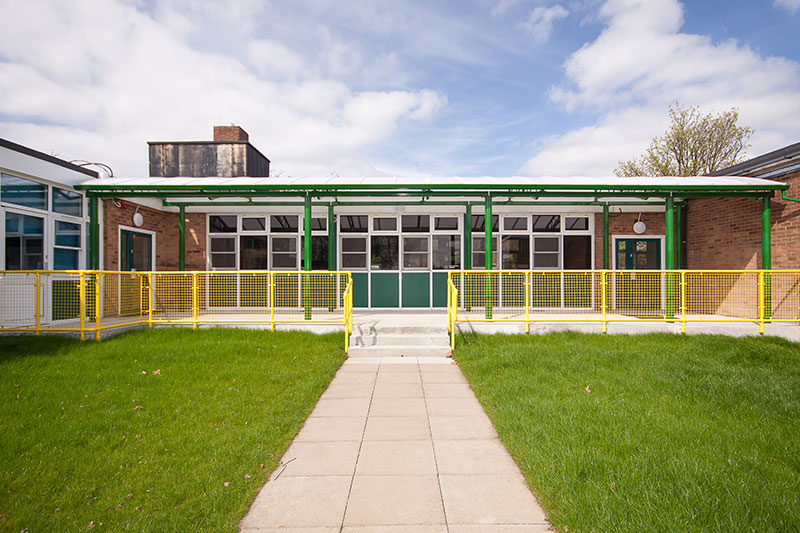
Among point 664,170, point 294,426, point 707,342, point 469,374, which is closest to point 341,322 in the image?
point 469,374

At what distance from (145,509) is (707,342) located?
8108 millimetres

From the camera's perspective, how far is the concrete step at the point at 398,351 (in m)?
7.31

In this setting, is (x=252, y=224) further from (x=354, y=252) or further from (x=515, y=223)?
(x=515, y=223)

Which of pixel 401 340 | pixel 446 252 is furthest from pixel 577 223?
pixel 401 340

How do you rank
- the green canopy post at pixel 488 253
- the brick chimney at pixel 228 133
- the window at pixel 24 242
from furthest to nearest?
the brick chimney at pixel 228 133, the green canopy post at pixel 488 253, the window at pixel 24 242

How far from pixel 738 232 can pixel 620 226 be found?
8.46 feet

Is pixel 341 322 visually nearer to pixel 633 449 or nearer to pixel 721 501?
pixel 633 449

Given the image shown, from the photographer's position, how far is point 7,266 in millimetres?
7438

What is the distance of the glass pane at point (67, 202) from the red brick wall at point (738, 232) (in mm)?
Result: 13956

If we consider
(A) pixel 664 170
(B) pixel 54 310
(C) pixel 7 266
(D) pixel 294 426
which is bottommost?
(D) pixel 294 426

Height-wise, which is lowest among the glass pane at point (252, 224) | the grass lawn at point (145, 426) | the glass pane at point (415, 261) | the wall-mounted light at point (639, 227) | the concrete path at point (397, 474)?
the concrete path at point (397, 474)

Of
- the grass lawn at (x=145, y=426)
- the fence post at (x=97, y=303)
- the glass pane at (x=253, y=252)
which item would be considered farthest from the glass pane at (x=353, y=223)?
the fence post at (x=97, y=303)

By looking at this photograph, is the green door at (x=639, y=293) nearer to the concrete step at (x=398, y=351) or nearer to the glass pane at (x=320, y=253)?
the concrete step at (x=398, y=351)

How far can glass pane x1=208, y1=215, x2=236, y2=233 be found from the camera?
11.6 m
